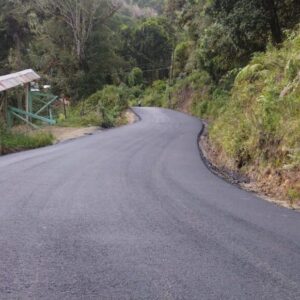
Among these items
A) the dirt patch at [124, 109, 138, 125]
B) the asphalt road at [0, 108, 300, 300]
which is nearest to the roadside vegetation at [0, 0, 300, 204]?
the dirt patch at [124, 109, 138, 125]

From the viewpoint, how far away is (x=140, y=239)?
18.0 feet

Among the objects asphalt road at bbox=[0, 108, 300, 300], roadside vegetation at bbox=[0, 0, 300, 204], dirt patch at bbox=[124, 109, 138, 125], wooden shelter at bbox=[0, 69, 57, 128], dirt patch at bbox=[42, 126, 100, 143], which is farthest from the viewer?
dirt patch at bbox=[124, 109, 138, 125]

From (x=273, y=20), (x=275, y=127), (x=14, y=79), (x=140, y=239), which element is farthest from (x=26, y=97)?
(x=140, y=239)

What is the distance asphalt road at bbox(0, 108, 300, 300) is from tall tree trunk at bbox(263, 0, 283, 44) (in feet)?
37.7

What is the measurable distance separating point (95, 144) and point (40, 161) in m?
4.67

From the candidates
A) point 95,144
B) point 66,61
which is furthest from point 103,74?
point 95,144

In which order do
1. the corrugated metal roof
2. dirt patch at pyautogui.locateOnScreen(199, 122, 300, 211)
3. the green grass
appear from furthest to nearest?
1. the corrugated metal roof
2. the green grass
3. dirt patch at pyautogui.locateOnScreen(199, 122, 300, 211)

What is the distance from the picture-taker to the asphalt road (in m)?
4.11

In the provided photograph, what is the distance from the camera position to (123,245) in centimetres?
523

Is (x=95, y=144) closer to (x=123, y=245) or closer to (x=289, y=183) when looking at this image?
(x=289, y=183)

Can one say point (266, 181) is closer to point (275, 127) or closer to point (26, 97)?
point (275, 127)

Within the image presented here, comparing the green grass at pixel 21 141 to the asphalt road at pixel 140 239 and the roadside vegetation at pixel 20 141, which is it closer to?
the roadside vegetation at pixel 20 141

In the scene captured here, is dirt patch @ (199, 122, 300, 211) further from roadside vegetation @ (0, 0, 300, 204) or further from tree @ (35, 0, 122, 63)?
tree @ (35, 0, 122, 63)

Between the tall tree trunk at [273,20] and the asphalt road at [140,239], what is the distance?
11.5m
